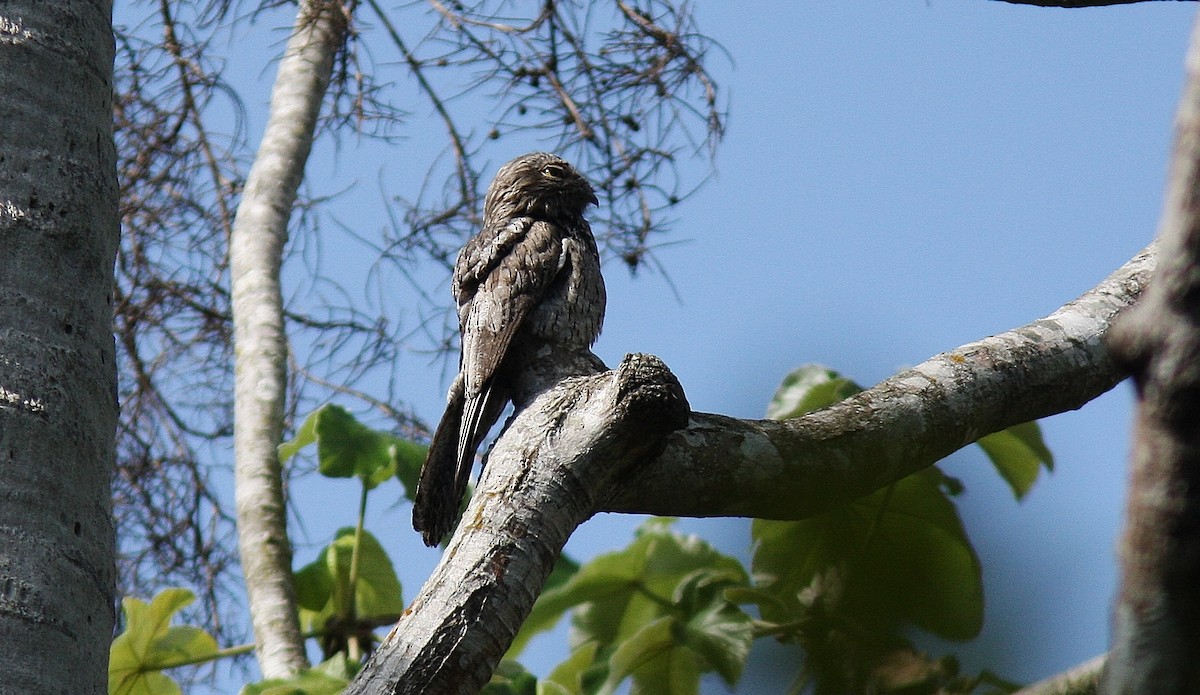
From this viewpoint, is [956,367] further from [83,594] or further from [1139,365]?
[1139,365]

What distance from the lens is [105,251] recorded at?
2.20 metres

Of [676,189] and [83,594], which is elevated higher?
[676,189]

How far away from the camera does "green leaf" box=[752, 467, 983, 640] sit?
0.76m

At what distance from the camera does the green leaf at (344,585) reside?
12.7 ft

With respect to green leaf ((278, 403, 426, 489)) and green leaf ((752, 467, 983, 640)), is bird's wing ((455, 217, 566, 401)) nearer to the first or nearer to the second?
green leaf ((278, 403, 426, 489))

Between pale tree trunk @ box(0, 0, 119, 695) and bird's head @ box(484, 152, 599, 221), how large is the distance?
176cm

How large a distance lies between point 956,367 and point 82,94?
189 cm

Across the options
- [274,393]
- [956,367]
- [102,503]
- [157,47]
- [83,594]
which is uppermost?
[157,47]

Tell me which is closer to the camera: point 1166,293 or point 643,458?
point 1166,293

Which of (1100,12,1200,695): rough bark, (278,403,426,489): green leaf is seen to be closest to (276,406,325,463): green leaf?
(278,403,426,489): green leaf

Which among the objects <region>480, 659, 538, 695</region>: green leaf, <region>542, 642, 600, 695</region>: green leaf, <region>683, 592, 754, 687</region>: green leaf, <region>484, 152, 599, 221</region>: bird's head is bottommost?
<region>683, 592, 754, 687</region>: green leaf

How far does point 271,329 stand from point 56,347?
2270 mm

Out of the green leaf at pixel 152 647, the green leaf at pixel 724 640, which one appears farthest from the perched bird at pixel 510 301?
the green leaf at pixel 724 640

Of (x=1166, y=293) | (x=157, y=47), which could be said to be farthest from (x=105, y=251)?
(x=157, y=47)
